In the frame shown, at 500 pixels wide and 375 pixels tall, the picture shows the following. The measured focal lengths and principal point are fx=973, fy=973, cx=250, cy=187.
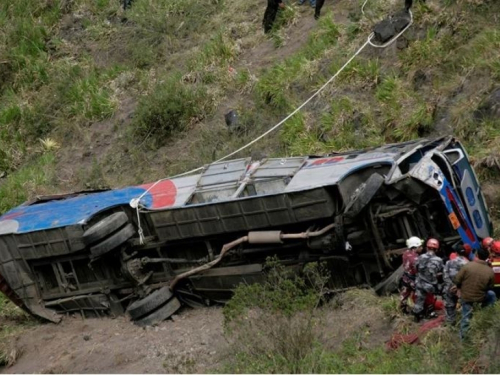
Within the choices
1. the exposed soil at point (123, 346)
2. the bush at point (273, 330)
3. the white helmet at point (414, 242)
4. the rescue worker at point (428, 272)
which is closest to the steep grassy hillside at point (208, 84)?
the white helmet at point (414, 242)

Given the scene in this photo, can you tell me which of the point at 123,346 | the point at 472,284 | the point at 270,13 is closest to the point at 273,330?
the point at 472,284

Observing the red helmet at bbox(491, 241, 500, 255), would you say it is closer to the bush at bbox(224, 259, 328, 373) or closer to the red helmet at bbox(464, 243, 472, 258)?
the red helmet at bbox(464, 243, 472, 258)

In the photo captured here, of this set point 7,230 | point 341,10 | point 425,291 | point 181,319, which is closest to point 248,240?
point 181,319

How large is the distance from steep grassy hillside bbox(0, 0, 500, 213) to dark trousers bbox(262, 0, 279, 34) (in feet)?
0.77

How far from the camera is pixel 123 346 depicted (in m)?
13.0

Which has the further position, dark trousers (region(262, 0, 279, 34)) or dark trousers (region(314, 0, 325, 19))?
dark trousers (region(262, 0, 279, 34))

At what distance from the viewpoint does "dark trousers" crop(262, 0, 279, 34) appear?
20.8 m

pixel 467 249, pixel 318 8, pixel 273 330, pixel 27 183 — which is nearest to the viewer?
pixel 273 330

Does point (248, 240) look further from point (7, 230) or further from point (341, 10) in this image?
point (341, 10)

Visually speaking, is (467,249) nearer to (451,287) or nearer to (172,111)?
(451,287)

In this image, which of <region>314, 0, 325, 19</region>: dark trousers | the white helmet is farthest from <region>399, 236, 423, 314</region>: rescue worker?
<region>314, 0, 325, 19</region>: dark trousers

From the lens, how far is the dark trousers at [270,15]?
819 inches

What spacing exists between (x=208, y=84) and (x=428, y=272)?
1122 cm

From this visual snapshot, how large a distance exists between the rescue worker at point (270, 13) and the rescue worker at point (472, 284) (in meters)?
11.8
